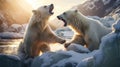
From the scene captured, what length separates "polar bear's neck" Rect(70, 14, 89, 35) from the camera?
10409 mm

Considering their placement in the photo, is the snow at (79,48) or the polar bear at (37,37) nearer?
the snow at (79,48)

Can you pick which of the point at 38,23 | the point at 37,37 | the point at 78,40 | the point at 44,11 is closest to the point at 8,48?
the point at 44,11

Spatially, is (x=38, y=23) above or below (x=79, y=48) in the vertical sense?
above

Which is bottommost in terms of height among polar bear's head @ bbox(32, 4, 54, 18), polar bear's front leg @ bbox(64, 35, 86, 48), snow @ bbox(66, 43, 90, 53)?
snow @ bbox(66, 43, 90, 53)

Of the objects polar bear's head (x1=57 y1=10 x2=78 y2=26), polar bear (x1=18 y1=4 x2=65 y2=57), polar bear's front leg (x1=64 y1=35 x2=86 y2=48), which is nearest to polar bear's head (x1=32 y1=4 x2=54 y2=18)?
polar bear (x1=18 y1=4 x2=65 y2=57)

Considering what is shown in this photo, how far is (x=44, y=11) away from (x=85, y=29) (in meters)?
1.76

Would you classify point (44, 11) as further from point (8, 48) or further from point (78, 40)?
point (8, 48)

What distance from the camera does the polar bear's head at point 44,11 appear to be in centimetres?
1128

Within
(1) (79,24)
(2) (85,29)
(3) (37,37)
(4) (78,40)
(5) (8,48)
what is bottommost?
(4) (78,40)

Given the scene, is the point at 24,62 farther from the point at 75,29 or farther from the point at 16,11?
the point at 16,11

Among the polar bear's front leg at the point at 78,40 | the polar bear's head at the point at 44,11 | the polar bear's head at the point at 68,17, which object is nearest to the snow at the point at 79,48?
the polar bear's front leg at the point at 78,40

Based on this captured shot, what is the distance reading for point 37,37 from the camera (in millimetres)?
10844

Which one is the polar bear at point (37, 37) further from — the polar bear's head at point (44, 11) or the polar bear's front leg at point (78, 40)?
the polar bear's front leg at point (78, 40)

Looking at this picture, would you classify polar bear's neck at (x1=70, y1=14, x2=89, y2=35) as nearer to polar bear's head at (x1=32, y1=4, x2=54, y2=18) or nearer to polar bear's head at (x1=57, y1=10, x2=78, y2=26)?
polar bear's head at (x1=57, y1=10, x2=78, y2=26)
